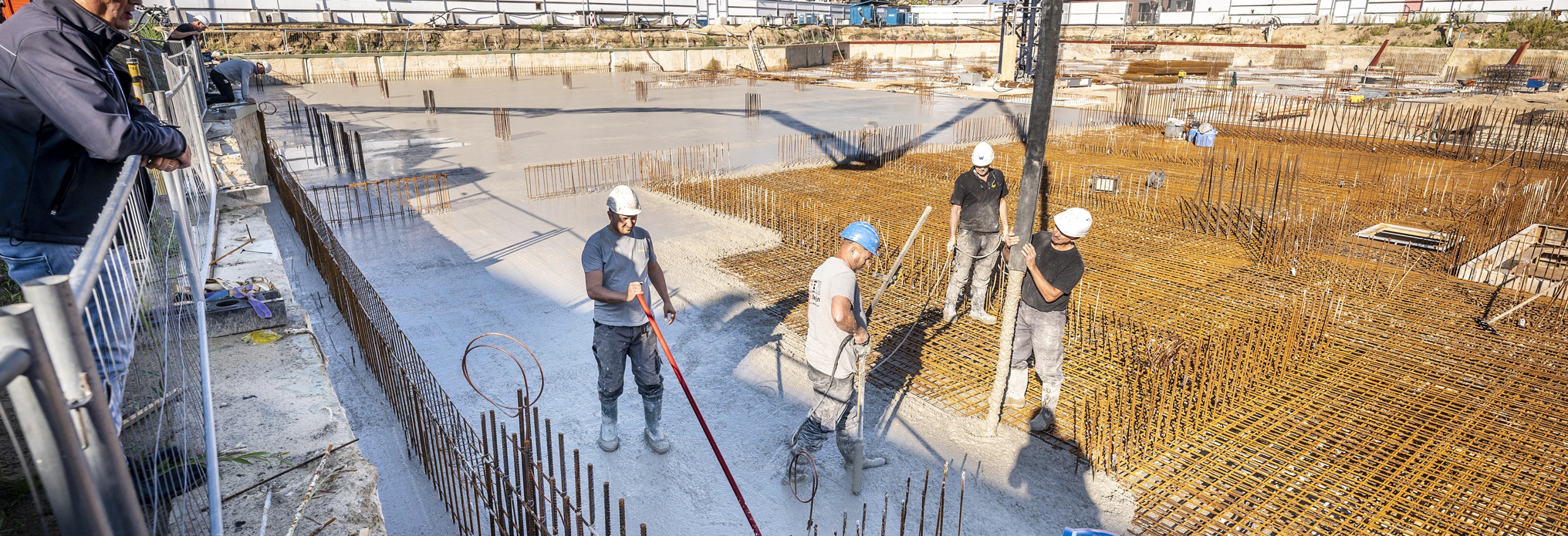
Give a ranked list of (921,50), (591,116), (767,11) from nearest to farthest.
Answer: (591,116), (921,50), (767,11)

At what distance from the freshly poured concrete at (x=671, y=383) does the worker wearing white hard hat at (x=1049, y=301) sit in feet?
1.27

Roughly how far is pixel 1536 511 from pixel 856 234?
152 inches

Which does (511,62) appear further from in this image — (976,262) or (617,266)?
(617,266)

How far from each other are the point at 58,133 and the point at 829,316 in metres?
3.16

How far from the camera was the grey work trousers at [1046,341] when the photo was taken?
497 cm

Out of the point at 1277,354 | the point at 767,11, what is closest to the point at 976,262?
the point at 1277,354

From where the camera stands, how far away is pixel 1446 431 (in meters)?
5.02

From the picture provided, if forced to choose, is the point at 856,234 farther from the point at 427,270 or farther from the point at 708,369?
the point at 427,270

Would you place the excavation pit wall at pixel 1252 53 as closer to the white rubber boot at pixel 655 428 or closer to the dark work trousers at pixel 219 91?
the dark work trousers at pixel 219 91

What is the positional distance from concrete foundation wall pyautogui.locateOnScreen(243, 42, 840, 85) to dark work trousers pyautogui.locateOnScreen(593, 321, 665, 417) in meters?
30.5

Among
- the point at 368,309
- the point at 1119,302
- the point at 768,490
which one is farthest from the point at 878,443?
the point at 368,309

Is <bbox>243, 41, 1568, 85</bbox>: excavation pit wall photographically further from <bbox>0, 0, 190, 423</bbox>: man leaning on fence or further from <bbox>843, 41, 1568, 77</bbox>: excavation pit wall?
<bbox>0, 0, 190, 423</bbox>: man leaning on fence

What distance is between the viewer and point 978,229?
6.71m

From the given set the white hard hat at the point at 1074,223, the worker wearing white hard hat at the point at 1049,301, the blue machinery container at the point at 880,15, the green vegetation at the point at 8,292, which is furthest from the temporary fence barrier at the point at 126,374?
the blue machinery container at the point at 880,15
